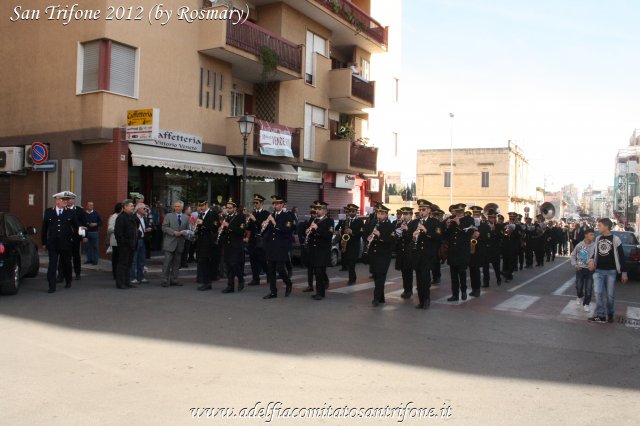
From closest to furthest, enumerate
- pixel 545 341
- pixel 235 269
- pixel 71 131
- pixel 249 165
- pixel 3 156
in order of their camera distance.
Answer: pixel 545 341 < pixel 235 269 < pixel 71 131 < pixel 3 156 < pixel 249 165

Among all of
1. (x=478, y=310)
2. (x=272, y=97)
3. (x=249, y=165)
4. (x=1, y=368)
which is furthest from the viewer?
(x=272, y=97)

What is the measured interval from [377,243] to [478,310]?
224cm

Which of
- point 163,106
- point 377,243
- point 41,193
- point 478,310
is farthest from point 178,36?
point 478,310

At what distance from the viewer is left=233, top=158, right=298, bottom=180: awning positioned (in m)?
20.7

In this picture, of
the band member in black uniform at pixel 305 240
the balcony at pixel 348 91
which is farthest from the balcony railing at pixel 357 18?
the band member in black uniform at pixel 305 240

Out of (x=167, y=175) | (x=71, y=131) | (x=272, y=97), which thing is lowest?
(x=167, y=175)

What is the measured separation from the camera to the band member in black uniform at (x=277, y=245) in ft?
36.4

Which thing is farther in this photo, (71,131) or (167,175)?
(167,175)

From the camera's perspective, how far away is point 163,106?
58.9 feet

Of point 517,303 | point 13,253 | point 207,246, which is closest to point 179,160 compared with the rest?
point 207,246

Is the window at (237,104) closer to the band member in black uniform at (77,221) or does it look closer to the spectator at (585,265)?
the band member in black uniform at (77,221)

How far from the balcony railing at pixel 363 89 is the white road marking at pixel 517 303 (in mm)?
15787

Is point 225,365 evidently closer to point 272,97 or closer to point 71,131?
point 71,131

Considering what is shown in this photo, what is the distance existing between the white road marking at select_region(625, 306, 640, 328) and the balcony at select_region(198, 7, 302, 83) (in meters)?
14.3
